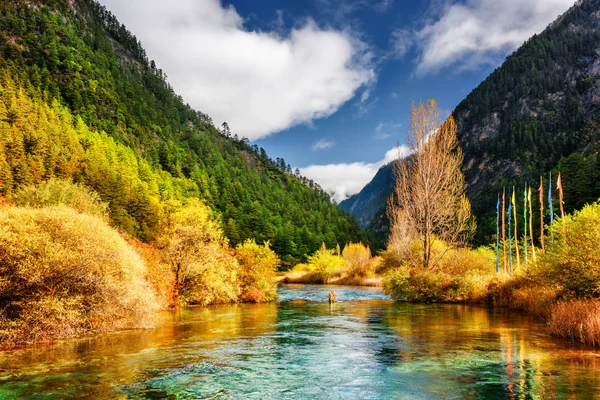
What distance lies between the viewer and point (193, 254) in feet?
129

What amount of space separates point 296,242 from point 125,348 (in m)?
156

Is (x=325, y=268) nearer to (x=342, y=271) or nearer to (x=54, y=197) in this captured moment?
(x=342, y=271)

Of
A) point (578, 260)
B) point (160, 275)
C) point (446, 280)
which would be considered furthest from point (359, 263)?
point (578, 260)

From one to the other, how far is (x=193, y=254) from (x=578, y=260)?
2947 cm

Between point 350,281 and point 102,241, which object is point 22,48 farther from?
point 102,241

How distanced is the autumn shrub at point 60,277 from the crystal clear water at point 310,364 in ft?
4.32

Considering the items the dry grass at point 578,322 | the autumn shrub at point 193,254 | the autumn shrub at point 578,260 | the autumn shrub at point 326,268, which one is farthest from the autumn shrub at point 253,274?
the autumn shrub at point 326,268

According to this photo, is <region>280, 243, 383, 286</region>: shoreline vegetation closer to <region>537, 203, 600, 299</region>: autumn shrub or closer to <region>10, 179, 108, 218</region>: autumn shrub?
<region>10, 179, 108, 218</region>: autumn shrub

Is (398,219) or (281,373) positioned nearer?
(281,373)

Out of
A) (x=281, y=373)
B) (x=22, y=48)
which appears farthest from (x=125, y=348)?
(x=22, y=48)

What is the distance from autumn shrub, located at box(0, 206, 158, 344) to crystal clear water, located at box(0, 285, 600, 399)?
4.32 feet

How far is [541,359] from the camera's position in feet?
52.4

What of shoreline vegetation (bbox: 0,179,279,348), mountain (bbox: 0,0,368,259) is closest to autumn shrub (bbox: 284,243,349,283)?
mountain (bbox: 0,0,368,259)

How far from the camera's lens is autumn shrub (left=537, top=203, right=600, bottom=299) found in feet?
76.3
